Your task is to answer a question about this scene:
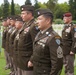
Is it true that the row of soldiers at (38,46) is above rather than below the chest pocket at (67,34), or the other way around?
above

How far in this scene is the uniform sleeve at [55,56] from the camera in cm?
442

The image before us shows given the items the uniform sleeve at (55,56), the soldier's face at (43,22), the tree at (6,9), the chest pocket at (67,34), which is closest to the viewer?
the uniform sleeve at (55,56)

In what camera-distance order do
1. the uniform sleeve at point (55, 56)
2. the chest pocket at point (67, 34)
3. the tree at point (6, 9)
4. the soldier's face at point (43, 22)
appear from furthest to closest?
the tree at point (6, 9) < the chest pocket at point (67, 34) < the soldier's face at point (43, 22) < the uniform sleeve at point (55, 56)

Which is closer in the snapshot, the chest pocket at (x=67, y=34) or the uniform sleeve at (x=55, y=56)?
the uniform sleeve at (x=55, y=56)

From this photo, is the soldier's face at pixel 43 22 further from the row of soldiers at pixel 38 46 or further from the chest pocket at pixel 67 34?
the chest pocket at pixel 67 34

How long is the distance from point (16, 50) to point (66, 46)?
2.36m

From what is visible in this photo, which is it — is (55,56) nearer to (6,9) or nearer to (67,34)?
(67,34)

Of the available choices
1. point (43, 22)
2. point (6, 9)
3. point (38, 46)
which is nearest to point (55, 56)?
point (38, 46)

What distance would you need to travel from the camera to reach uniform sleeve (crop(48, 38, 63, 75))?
4.42 meters

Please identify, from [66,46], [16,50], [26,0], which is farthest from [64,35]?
[26,0]

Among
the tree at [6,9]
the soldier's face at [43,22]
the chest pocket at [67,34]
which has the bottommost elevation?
the tree at [6,9]

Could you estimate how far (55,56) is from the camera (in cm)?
443

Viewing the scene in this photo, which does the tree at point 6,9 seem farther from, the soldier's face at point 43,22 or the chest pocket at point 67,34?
the soldier's face at point 43,22

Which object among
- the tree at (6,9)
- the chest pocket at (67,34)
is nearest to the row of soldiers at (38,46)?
the chest pocket at (67,34)
